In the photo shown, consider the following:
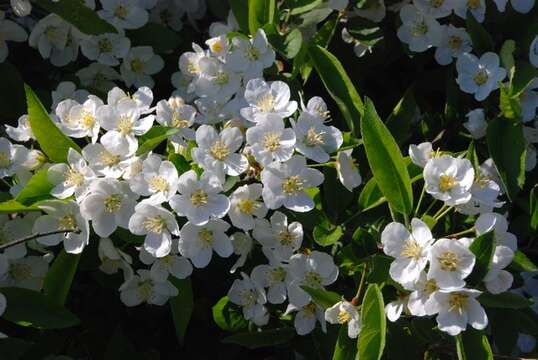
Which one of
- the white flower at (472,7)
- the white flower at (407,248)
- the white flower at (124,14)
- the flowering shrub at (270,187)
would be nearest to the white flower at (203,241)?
the flowering shrub at (270,187)

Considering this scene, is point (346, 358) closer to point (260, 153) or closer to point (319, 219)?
point (319, 219)

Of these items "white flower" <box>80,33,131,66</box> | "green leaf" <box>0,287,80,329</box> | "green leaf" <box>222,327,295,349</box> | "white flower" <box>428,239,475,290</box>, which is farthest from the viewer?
"white flower" <box>80,33,131,66</box>

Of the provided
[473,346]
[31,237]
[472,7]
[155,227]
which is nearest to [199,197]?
[155,227]

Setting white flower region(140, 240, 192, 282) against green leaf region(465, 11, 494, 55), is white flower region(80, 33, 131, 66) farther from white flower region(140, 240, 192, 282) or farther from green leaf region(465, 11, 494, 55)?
green leaf region(465, 11, 494, 55)

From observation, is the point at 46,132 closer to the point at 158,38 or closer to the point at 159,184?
the point at 159,184

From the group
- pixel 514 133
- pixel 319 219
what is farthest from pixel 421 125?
pixel 319 219

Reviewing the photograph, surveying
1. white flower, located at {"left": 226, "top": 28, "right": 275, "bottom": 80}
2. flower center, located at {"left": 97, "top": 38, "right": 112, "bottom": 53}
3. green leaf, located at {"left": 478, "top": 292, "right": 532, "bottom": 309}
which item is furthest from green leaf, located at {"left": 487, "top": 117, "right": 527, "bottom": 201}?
flower center, located at {"left": 97, "top": 38, "right": 112, "bottom": 53}
